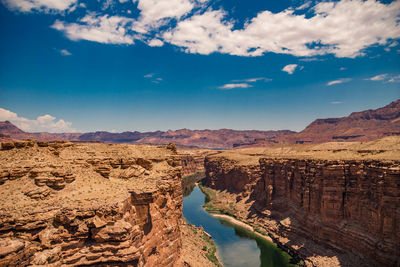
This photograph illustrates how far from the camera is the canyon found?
16.1 metres

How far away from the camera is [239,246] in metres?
43.4

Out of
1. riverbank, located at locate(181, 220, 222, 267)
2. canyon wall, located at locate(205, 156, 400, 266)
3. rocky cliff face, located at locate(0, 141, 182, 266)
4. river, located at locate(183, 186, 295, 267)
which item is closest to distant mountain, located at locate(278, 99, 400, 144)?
canyon wall, located at locate(205, 156, 400, 266)

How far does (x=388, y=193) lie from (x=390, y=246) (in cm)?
578

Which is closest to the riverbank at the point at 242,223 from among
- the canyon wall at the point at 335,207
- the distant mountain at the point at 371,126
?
the canyon wall at the point at 335,207

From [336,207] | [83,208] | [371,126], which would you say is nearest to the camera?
[83,208]

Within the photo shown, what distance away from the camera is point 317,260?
3366 cm

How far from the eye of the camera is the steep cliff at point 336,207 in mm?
27922

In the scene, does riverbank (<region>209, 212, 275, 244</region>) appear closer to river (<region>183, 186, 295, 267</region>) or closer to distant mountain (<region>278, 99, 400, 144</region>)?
river (<region>183, 186, 295, 267</region>)

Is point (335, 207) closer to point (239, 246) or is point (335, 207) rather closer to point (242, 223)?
point (239, 246)

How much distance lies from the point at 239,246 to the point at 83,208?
109ft

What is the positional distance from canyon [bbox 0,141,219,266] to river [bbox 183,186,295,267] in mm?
12571

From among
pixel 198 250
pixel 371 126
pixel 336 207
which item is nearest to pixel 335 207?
pixel 336 207

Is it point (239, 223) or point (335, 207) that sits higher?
point (335, 207)

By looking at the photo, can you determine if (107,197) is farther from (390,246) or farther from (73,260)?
(390,246)
